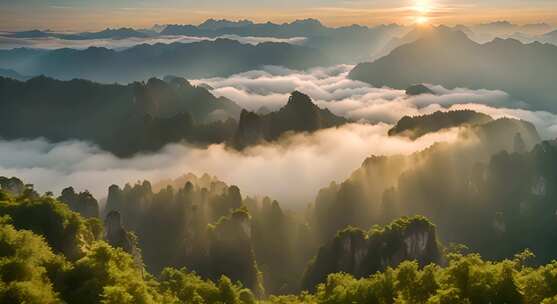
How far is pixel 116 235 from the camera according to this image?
4710 inches

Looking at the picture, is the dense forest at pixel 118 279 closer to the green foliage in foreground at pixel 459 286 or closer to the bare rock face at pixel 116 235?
the green foliage in foreground at pixel 459 286

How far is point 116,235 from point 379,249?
57115 millimetres

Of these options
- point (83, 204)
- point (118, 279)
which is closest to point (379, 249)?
point (83, 204)

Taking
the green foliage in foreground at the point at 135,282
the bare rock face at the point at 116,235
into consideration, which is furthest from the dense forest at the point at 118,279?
the bare rock face at the point at 116,235

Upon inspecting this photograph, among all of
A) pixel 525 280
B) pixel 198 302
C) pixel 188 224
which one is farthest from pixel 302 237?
pixel 525 280

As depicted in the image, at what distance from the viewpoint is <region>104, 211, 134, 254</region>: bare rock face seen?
114500 mm

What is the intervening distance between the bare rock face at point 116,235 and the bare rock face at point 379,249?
4251cm

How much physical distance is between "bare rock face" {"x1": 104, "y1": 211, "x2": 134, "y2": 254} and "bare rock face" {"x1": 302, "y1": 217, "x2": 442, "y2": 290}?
4251 centimetres

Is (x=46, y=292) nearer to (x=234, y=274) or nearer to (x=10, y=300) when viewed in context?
(x=10, y=300)

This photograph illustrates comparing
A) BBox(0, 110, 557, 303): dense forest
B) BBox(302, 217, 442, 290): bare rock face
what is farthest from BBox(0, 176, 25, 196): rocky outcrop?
BBox(302, 217, 442, 290): bare rock face

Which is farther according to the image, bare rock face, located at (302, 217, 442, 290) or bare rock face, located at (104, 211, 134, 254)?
bare rock face, located at (302, 217, 442, 290)

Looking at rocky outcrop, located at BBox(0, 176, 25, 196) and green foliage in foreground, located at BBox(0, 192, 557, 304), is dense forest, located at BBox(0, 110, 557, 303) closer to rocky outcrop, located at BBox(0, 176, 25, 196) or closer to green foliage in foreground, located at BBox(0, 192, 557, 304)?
green foliage in foreground, located at BBox(0, 192, 557, 304)

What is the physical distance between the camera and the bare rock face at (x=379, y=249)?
125500 mm

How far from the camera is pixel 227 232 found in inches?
5054
